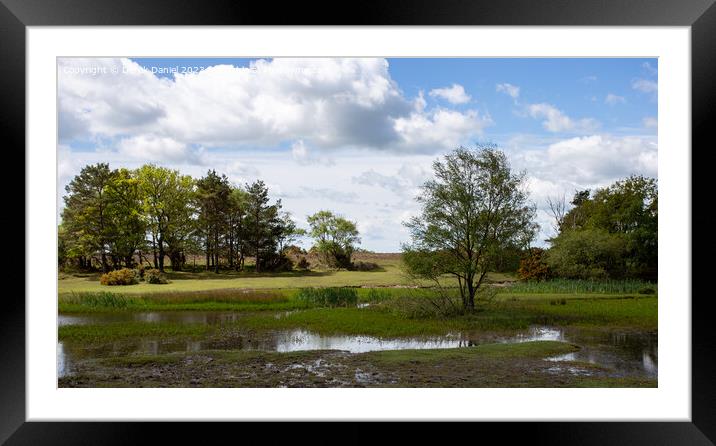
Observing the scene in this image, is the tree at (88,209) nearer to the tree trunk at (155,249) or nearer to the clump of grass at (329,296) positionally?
the tree trunk at (155,249)

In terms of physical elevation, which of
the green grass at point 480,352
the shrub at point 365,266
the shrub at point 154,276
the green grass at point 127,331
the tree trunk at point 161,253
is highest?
the tree trunk at point 161,253

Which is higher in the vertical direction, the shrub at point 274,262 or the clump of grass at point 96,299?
the shrub at point 274,262

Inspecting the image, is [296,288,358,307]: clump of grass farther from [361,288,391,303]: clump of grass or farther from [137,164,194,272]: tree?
[137,164,194,272]: tree

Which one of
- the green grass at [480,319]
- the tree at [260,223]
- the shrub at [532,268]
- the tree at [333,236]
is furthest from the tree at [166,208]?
→ the shrub at [532,268]

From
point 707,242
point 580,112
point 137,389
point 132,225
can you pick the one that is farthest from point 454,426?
point 132,225

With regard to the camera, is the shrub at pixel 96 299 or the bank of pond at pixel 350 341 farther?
the shrub at pixel 96 299

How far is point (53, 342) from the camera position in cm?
445

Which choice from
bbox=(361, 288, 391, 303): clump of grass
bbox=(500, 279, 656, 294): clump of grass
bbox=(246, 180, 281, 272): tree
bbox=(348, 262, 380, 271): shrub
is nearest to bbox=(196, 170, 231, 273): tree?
bbox=(246, 180, 281, 272): tree

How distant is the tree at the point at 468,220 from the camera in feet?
21.0

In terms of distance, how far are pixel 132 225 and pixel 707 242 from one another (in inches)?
234

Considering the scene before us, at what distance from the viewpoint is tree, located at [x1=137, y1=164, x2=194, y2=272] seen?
20.0 ft

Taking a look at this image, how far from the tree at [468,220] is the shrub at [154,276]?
3.05m
